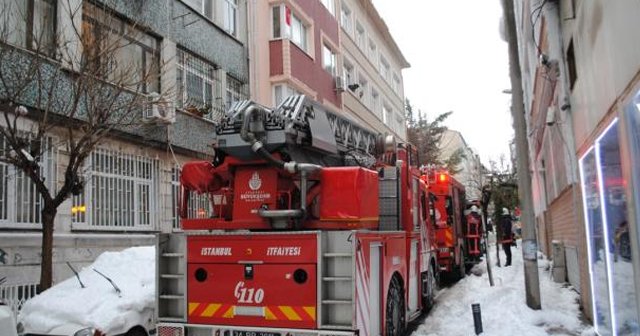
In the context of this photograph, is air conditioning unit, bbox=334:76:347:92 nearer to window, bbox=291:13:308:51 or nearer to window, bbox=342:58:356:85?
window, bbox=291:13:308:51

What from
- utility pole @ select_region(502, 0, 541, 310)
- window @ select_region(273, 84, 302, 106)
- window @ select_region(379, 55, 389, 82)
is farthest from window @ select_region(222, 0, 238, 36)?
window @ select_region(379, 55, 389, 82)

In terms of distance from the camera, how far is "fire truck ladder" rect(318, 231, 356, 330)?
6379 millimetres

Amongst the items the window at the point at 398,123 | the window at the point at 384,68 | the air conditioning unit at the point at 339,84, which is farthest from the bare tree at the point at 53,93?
the window at the point at 398,123

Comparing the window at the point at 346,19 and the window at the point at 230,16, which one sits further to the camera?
the window at the point at 346,19

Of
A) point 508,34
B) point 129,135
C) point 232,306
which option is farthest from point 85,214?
point 508,34

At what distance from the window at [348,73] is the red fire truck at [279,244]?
2274 cm

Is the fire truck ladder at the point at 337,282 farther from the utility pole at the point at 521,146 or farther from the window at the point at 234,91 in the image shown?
the window at the point at 234,91

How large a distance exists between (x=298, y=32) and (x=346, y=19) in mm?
9298

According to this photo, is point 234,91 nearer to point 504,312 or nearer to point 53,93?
Answer: point 53,93

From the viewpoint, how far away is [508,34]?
11.4m

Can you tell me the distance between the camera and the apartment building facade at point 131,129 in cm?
1059

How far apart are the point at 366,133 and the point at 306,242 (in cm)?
411

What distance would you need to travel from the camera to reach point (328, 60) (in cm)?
2758

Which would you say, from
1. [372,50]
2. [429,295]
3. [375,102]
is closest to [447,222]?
[429,295]
